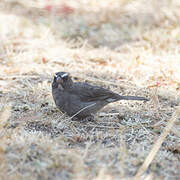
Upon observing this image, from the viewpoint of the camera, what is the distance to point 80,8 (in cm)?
964

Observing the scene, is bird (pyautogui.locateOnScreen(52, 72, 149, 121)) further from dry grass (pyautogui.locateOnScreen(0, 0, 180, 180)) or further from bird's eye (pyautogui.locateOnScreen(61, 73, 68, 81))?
dry grass (pyautogui.locateOnScreen(0, 0, 180, 180))

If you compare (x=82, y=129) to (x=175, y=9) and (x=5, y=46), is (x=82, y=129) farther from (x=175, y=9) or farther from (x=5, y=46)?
(x=175, y=9)

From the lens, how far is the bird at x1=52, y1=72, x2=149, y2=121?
15.8 ft

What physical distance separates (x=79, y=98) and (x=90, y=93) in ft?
0.54

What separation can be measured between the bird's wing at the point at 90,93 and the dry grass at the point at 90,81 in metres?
0.25

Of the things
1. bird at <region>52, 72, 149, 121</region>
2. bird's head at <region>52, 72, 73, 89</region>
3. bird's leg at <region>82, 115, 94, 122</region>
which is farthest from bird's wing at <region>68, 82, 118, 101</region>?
bird's leg at <region>82, 115, 94, 122</region>

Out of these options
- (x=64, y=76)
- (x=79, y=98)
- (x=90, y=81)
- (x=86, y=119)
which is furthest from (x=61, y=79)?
(x=90, y=81)

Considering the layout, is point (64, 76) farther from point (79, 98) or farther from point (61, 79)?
point (79, 98)

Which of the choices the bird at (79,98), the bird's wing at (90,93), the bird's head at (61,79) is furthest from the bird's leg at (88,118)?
the bird's head at (61,79)

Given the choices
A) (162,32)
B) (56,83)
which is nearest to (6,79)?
(56,83)

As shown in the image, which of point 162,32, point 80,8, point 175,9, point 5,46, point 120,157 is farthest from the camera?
point 80,8

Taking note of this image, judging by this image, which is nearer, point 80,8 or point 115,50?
point 115,50

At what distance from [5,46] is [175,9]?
4115 millimetres

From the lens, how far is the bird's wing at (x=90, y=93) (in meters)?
4.95
